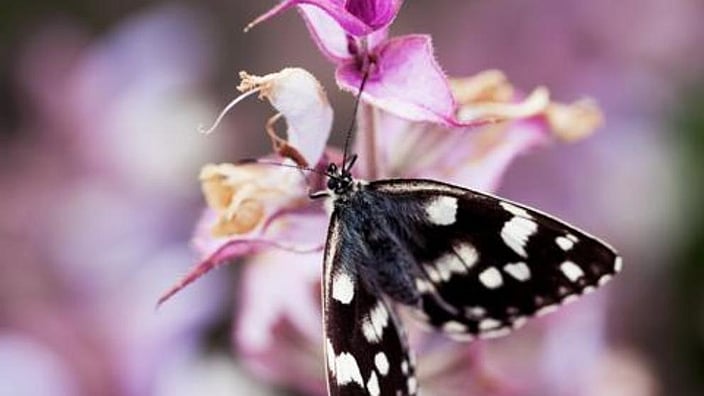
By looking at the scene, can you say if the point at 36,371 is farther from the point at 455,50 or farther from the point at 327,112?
the point at 455,50

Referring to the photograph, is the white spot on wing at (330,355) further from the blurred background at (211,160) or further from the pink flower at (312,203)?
the blurred background at (211,160)

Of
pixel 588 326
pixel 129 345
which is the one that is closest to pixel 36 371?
pixel 129 345

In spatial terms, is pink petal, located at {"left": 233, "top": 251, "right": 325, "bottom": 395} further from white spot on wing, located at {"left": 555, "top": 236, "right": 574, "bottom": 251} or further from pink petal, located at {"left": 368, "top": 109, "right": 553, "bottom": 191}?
white spot on wing, located at {"left": 555, "top": 236, "right": 574, "bottom": 251}

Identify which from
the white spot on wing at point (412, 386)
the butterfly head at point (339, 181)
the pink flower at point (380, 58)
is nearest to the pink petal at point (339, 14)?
the pink flower at point (380, 58)

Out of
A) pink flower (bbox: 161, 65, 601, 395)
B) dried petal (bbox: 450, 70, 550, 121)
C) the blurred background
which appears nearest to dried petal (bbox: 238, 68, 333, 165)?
pink flower (bbox: 161, 65, 601, 395)

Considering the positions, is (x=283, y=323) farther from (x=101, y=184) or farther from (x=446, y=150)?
(x=101, y=184)

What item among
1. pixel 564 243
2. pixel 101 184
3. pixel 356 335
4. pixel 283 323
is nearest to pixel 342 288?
pixel 356 335

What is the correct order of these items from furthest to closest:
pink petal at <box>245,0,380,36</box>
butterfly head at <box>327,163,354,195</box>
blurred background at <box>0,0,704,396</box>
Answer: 1. blurred background at <box>0,0,704,396</box>
2. butterfly head at <box>327,163,354,195</box>
3. pink petal at <box>245,0,380,36</box>
